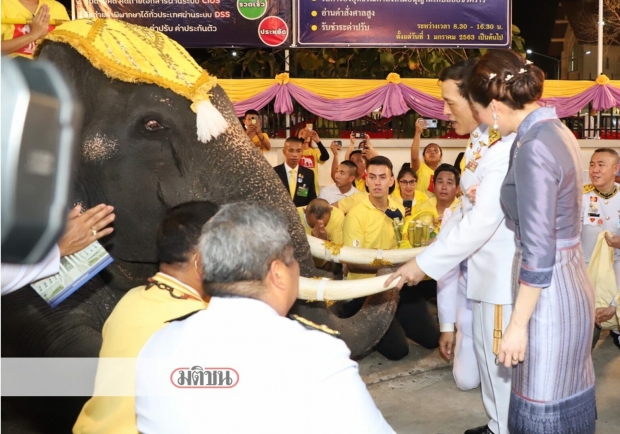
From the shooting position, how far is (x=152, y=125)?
3.43 meters

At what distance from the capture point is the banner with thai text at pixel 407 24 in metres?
10.3

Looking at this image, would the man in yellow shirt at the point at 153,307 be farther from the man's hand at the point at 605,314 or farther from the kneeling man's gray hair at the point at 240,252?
the man's hand at the point at 605,314

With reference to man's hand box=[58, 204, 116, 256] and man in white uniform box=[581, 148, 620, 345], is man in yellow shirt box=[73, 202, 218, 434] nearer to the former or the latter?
man's hand box=[58, 204, 116, 256]

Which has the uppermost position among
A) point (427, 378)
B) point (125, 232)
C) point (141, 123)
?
point (141, 123)

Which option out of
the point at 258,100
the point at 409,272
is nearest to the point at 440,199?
the point at 409,272

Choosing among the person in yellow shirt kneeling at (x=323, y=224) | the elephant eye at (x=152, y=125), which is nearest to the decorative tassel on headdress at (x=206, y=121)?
the elephant eye at (x=152, y=125)

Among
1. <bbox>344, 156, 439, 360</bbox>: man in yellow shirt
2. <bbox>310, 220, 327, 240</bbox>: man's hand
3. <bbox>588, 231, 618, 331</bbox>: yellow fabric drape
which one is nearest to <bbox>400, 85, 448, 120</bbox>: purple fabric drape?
<bbox>344, 156, 439, 360</bbox>: man in yellow shirt

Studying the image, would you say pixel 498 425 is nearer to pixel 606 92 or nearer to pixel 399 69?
pixel 606 92

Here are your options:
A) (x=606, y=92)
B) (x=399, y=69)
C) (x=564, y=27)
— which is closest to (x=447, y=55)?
(x=399, y=69)

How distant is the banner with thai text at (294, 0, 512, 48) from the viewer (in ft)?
33.7

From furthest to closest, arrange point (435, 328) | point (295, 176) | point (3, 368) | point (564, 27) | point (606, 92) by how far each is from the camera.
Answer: point (564, 27)
point (606, 92)
point (295, 176)
point (435, 328)
point (3, 368)

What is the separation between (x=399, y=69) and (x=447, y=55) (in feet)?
2.86

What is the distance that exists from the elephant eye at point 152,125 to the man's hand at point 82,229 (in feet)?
1.82

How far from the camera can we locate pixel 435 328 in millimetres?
5473
